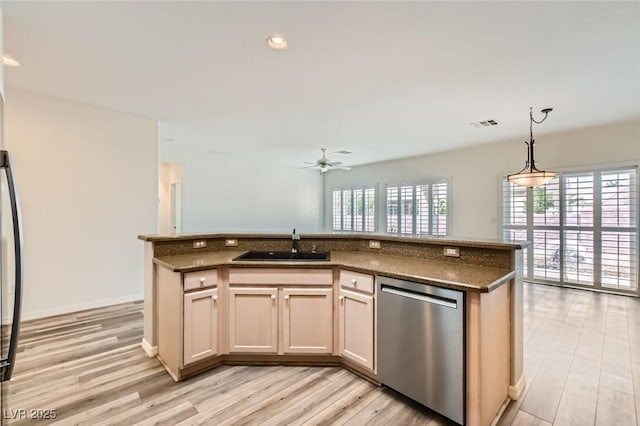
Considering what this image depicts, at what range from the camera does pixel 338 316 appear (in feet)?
7.95

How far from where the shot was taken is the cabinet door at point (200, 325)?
2.28 metres

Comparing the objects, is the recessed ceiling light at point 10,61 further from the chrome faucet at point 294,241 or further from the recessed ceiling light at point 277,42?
the chrome faucet at point 294,241

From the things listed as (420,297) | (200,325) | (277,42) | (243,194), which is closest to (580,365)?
(420,297)

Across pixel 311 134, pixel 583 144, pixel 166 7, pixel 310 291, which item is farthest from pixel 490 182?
pixel 166 7

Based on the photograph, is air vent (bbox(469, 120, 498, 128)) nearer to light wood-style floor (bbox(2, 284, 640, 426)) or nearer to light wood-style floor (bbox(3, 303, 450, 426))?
light wood-style floor (bbox(2, 284, 640, 426))

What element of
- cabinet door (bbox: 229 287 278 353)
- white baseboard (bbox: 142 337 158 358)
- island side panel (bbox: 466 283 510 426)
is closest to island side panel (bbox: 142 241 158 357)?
white baseboard (bbox: 142 337 158 358)

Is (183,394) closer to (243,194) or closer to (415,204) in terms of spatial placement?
(243,194)

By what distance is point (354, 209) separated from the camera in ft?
29.6

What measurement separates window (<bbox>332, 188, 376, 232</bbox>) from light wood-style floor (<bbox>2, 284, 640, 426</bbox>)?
568 cm

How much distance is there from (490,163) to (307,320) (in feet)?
17.8

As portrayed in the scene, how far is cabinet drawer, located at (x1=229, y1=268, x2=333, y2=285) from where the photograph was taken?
2.43 meters

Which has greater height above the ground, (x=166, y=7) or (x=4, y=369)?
(x=166, y=7)

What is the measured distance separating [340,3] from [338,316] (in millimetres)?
2296

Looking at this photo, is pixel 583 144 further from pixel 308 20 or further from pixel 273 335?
pixel 273 335
